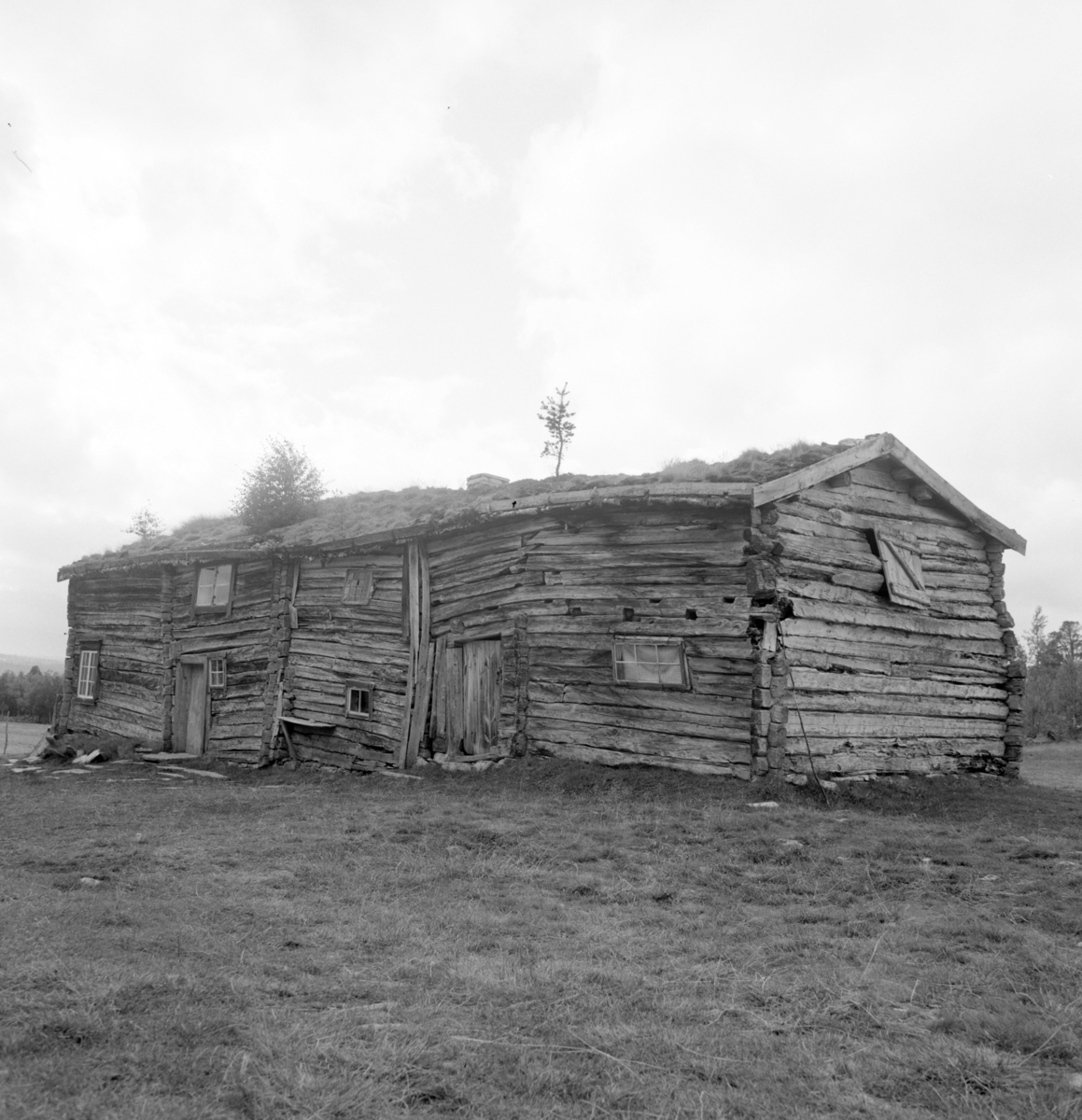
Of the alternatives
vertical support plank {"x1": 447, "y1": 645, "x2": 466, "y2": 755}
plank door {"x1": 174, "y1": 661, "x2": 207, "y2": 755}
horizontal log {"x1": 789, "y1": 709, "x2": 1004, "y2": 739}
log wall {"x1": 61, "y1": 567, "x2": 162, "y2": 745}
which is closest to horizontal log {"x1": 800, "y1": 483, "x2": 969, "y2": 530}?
horizontal log {"x1": 789, "y1": 709, "x2": 1004, "y2": 739}

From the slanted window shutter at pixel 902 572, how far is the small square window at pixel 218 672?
42.0 feet

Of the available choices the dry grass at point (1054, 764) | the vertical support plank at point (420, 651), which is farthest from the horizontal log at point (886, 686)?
the vertical support plank at point (420, 651)

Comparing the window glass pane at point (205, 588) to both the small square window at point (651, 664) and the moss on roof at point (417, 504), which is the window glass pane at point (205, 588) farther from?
the small square window at point (651, 664)

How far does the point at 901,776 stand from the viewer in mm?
12961

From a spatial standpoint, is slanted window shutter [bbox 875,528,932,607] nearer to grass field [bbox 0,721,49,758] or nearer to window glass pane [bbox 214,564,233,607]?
window glass pane [bbox 214,564,233,607]

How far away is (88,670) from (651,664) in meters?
15.6

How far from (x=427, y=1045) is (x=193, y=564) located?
17362mm

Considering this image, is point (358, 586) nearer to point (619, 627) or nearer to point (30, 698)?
point (619, 627)

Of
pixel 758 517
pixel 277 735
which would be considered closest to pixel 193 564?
pixel 277 735

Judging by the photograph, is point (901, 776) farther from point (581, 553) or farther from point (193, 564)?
point (193, 564)

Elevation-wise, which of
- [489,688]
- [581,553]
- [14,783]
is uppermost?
[581,553]

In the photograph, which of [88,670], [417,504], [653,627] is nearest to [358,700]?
[417,504]

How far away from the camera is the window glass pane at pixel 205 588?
63.2ft

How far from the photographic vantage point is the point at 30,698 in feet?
127
